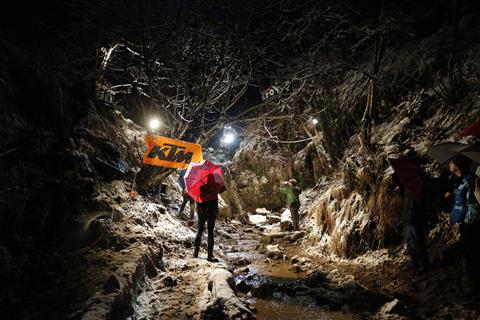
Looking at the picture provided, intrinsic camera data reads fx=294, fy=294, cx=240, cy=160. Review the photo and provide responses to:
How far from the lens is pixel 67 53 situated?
8.42 m

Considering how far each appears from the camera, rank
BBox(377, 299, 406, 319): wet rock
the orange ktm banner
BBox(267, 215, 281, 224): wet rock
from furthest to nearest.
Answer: BBox(267, 215, 281, 224): wet rock → the orange ktm banner → BBox(377, 299, 406, 319): wet rock

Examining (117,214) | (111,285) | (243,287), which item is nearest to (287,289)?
(243,287)

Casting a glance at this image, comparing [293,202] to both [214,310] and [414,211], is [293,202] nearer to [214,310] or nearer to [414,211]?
[414,211]

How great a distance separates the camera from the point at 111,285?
3.64 m

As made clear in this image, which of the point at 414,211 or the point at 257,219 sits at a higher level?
the point at 257,219

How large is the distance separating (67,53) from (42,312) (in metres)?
7.65

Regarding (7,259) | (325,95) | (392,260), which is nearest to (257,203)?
(325,95)

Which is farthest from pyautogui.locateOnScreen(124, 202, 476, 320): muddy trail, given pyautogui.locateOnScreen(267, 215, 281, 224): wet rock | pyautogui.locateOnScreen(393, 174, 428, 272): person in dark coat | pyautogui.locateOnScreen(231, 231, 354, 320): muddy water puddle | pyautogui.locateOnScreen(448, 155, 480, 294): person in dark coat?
pyautogui.locateOnScreen(267, 215, 281, 224): wet rock

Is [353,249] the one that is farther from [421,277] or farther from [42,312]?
[42,312]

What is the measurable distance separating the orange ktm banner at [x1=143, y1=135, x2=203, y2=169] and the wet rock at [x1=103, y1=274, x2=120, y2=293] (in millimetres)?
3881

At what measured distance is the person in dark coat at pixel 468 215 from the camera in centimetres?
383

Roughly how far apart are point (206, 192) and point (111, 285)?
263cm

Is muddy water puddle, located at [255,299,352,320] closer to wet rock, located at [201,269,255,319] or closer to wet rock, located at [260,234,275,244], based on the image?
wet rock, located at [201,269,255,319]

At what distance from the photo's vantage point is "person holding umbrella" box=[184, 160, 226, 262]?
19.5 ft
